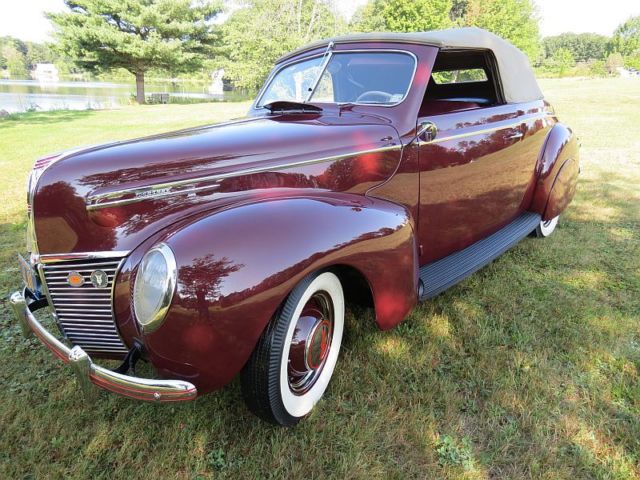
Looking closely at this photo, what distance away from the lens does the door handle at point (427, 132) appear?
2492 millimetres

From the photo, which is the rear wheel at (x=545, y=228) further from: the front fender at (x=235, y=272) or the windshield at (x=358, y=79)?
the front fender at (x=235, y=272)

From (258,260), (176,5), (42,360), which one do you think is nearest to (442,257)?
(258,260)

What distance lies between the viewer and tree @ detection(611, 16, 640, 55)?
57.2 meters

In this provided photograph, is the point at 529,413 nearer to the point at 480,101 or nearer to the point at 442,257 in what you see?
the point at 442,257

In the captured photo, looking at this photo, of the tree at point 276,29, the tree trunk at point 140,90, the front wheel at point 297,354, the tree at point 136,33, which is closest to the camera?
the front wheel at point 297,354

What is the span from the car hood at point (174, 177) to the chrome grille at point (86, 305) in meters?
0.07

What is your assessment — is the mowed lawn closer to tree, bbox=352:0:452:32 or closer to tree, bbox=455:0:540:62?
tree, bbox=352:0:452:32

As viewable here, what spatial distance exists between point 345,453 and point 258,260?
3.04ft

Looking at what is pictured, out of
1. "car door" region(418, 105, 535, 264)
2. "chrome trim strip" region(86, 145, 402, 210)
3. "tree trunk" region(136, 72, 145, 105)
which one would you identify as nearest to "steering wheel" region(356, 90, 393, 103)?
"car door" region(418, 105, 535, 264)

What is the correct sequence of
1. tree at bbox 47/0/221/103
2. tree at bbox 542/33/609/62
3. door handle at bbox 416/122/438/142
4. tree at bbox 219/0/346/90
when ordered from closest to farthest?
door handle at bbox 416/122/438/142 < tree at bbox 47/0/221/103 < tree at bbox 219/0/346/90 < tree at bbox 542/33/609/62

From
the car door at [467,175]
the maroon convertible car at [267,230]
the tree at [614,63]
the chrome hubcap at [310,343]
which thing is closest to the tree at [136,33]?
the maroon convertible car at [267,230]

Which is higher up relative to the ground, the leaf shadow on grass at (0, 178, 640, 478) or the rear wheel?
the rear wheel

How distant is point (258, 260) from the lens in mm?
1588

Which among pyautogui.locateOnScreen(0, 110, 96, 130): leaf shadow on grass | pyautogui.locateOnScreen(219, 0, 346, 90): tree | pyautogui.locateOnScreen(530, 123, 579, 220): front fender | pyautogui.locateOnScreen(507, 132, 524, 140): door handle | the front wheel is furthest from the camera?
pyautogui.locateOnScreen(219, 0, 346, 90): tree
